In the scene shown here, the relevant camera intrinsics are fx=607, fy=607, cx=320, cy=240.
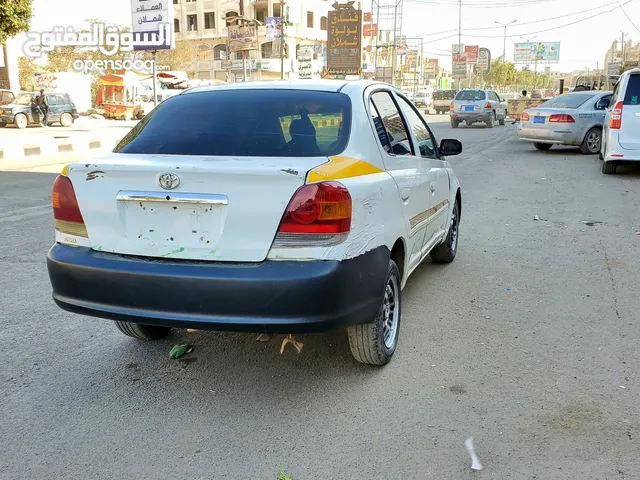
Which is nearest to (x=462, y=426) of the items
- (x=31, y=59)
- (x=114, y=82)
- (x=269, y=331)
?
(x=269, y=331)

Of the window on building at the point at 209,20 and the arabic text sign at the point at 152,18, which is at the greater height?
the window on building at the point at 209,20

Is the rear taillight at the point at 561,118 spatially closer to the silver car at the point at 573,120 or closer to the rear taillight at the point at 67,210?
the silver car at the point at 573,120

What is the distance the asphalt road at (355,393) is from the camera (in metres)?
2.71

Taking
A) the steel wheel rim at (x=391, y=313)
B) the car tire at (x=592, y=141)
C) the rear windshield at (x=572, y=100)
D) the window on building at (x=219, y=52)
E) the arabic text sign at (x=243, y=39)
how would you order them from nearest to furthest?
the steel wheel rim at (x=391, y=313)
the rear windshield at (x=572, y=100)
the car tire at (x=592, y=141)
the arabic text sign at (x=243, y=39)
the window on building at (x=219, y=52)

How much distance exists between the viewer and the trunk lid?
2.85 metres

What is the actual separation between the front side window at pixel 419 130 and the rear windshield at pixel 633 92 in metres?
7.00

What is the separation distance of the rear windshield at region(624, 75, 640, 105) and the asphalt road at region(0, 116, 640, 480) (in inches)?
235

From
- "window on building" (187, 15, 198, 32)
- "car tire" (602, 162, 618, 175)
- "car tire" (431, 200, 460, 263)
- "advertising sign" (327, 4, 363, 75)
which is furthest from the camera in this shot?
"window on building" (187, 15, 198, 32)

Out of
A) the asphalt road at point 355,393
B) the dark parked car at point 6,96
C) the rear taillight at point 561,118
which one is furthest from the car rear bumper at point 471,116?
the asphalt road at point 355,393

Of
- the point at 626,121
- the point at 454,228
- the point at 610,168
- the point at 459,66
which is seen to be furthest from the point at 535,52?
the point at 454,228

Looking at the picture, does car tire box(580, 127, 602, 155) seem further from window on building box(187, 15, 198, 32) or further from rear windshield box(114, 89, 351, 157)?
window on building box(187, 15, 198, 32)

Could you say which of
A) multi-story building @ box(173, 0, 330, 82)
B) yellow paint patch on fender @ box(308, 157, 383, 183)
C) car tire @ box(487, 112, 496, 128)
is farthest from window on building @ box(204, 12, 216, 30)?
yellow paint patch on fender @ box(308, 157, 383, 183)

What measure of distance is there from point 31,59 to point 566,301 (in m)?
49.1

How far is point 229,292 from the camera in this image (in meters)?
2.84
